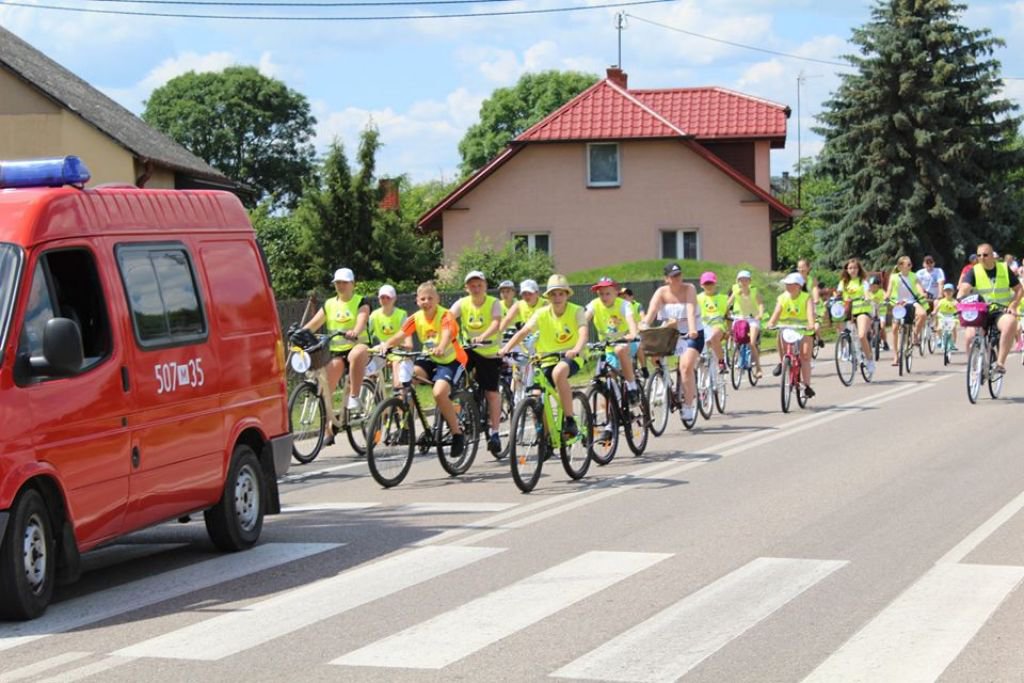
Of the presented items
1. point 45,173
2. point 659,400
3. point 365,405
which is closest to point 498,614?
point 45,173

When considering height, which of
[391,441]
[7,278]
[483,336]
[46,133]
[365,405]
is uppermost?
[46,133]

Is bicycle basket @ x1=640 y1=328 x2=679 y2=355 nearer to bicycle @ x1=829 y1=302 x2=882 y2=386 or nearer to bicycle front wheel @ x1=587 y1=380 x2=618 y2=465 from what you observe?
bicycle front wheel @ x1=587 y1=380 x2=618 y2=465

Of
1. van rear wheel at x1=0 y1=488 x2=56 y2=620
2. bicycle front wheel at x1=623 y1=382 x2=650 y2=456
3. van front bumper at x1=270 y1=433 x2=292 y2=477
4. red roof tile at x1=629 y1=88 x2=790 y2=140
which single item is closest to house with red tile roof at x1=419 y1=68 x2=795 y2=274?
red roof tile at x1=629 y1=88 x2=790 y2=140

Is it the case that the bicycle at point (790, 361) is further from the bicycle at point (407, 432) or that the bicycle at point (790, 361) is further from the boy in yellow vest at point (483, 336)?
the bicycle at point (407, 432)

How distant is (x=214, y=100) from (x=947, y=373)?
2378 inches

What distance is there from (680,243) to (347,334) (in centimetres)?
4000

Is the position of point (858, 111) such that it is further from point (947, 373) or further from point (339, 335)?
point (339, 335)

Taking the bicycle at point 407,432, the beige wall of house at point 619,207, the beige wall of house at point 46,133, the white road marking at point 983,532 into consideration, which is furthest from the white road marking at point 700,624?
the beige wall of house at point 619,207

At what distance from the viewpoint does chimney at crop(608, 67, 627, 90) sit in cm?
6156

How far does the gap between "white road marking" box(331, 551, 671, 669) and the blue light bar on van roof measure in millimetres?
3210

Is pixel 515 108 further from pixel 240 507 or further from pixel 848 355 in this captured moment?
pixel 240 507

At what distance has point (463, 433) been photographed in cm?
1480

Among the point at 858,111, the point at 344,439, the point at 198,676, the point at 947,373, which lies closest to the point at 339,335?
the point at 344,439

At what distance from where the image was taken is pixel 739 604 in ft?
28.1
